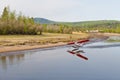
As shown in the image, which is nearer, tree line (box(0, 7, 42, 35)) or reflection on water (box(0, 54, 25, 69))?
reflection on water (box(0, 54, 25, 69))

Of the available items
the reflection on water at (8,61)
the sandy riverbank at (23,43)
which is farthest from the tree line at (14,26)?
the reflection on water at (8,61)

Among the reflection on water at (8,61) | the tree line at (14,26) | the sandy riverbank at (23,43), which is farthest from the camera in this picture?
the tree line at (14,26)

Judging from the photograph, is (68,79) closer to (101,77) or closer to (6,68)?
(101,77)

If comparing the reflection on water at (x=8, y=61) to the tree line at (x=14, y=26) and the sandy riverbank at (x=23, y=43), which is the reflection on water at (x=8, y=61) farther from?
the tree line at (x=14, y=26)

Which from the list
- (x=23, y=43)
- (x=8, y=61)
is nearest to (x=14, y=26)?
(x=23, y=43)

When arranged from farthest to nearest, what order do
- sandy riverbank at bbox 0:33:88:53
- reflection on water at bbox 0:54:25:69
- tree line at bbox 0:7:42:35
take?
tree line at bbox 0:7:42:35 → sandy riverbank at bbox 0:33:88:53 → reflection on water at bbox 0:54:25:69

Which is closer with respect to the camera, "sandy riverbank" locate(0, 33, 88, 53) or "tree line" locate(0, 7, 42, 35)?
"sandy riverbank" locate(0, 33, 88, 53)

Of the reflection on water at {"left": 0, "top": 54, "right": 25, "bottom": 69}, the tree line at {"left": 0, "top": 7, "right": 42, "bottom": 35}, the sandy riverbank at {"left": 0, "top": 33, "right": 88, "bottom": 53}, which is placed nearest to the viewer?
the reflection on water at {"left": 0, "top": 54, "right": 25, "bottom": 69}

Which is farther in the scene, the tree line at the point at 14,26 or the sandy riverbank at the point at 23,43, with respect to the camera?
the tree line at the point at 14,26

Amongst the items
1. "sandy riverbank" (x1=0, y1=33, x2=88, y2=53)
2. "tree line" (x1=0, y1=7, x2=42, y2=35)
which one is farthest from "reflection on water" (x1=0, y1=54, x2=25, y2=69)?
"tree line" (x1=0, y1=7, x2=42, y2=35)

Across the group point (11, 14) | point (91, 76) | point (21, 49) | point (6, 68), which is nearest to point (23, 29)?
point (11, 14)

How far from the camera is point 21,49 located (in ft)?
185

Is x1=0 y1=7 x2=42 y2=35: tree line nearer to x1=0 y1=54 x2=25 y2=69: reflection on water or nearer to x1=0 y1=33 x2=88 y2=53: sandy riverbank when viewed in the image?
x1=0 y1=33 x2=88 y2=53: sandy riverbank

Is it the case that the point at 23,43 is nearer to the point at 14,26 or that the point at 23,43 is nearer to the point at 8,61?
the point at 8,61
